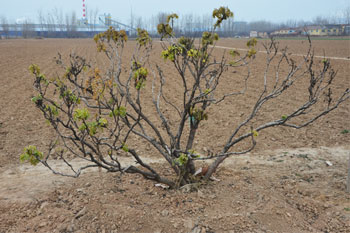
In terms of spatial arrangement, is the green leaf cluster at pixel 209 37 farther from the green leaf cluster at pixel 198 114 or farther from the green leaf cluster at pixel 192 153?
the green leaf cluster at pixel 192 153

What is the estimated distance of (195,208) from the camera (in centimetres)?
361

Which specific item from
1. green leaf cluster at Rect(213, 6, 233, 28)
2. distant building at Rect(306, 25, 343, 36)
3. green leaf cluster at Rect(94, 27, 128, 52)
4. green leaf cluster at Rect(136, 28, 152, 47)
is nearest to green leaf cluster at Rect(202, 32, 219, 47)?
green leaf cluster at Rect(213, 6, 233, 28)

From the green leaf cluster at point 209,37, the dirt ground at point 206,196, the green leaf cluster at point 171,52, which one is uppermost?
the green leaf cluster at point 209,37

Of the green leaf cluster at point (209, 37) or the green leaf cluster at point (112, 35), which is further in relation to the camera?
the green leaf cluster at point (112, 35)

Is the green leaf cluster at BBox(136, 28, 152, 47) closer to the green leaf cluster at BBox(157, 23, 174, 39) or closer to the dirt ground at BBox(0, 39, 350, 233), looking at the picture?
the green leaf cluster at BBox(157, 23, 174, 39)

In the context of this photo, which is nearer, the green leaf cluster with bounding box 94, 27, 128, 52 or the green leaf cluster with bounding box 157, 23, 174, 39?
the green leaf cluster with bounding box 157, 23, 174, 39

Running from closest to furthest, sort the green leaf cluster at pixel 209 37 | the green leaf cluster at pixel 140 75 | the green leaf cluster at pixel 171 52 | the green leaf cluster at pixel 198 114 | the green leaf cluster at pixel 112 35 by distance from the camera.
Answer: the green leaf cluster at pixel 140 75
the green leaf cluster at pixel 171 52
the green leaf cluster at pixel 209 37
the green leaf cluster at pixel 198 114
the green leaf cluster at pixel 112 35

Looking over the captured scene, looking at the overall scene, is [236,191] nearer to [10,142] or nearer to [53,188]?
[53,188]

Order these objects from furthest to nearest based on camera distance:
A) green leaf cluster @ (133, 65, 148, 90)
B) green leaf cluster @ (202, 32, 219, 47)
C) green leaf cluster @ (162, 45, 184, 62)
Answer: green leaf cluster @ (202, 32, 219, 47) < green leaf cluster @ (162, 45, 184, 62) < green leaf cluster @ (133, 65, 148, 90)

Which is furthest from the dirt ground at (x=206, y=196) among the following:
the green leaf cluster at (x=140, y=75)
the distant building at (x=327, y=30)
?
the distant building at (x=327, y=30)

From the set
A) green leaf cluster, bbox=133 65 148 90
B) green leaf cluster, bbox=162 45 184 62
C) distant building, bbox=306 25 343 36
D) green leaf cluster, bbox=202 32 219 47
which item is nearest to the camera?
green leaf cluster, bbox=133 65 148 90

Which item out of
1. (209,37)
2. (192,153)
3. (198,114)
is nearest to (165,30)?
(209,37)

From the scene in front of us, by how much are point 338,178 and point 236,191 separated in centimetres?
182

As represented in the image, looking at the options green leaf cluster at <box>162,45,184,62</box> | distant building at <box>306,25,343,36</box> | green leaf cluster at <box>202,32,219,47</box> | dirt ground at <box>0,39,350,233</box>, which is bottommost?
dirt ground at <box>0,39,350,233</box>
